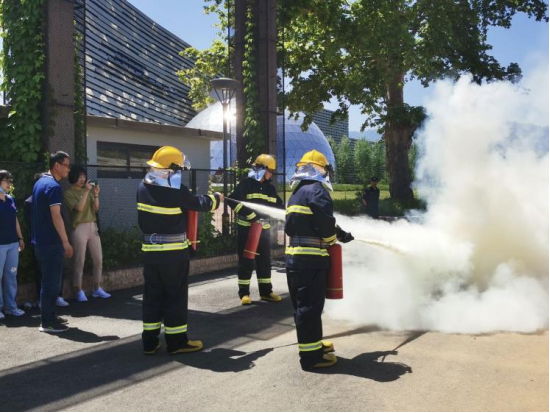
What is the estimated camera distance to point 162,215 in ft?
17.0

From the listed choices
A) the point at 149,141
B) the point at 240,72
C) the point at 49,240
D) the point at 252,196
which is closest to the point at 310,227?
the point at 252,196

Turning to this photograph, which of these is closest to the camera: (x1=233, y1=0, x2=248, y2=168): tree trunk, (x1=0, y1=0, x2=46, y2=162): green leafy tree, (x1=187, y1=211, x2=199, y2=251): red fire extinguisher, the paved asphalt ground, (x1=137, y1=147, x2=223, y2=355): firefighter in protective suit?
the paved asphalt ground

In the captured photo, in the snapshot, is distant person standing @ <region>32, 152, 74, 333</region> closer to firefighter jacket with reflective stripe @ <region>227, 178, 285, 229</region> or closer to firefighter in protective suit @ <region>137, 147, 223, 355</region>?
firefighter in protective suit @ <region>137, 147, 223, 355</region>

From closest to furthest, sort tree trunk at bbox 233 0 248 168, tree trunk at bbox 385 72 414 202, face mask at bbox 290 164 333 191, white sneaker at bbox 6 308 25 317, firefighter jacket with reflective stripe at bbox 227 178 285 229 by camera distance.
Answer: face mask at bbox 290 164 333 191 → white sneaker at bbox 6 308 25 317 → firefighter jacket with reflective stripe at bbox 227 178 285 229 → tree trunk at bbox 233 0 248 168 → tree trunk at bbox 385 72 414 202

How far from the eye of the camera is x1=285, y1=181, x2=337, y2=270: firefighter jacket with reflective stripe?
486cm

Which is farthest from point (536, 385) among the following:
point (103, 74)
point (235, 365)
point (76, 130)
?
point (103, 74)

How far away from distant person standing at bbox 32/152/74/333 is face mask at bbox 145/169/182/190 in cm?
154

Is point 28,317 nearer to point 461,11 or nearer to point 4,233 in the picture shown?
point 4,233

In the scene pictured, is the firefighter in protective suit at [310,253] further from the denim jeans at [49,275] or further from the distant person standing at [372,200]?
the distant person standing at [372,200]

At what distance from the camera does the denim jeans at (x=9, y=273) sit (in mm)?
6578

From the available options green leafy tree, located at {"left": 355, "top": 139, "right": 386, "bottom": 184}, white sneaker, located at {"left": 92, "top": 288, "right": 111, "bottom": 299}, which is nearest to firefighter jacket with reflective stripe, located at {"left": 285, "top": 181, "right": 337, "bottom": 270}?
white sneaker, located at {"left": 92, "top": 288, "right": 111, "bottom": 299}

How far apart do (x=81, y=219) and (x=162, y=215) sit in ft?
10.4

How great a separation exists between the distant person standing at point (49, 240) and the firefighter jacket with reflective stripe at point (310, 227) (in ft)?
9.24

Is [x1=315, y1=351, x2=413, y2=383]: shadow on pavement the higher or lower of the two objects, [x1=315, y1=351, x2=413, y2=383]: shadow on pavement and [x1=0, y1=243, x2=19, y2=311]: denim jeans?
the lower
